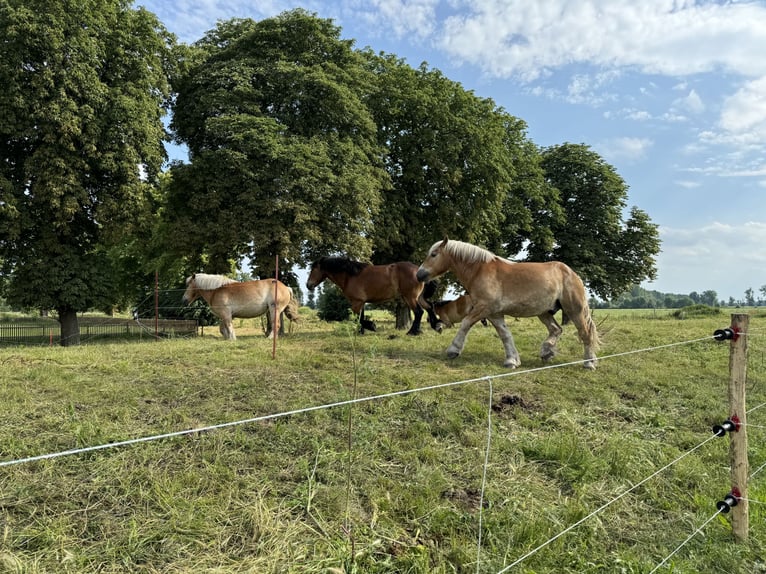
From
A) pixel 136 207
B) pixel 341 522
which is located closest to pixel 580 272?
pixel 136 207

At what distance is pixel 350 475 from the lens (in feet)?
12.2

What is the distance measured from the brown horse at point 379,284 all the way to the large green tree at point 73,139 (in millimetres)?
9133

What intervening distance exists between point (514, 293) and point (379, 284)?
430cm

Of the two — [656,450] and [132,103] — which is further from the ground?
[132,103]

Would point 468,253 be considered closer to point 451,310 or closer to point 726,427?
point 451,310

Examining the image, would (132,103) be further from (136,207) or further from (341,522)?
(341,522)

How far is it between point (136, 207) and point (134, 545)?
16.0 meters

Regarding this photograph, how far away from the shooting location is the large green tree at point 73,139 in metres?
14.3

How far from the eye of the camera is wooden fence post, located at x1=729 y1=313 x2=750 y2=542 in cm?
370

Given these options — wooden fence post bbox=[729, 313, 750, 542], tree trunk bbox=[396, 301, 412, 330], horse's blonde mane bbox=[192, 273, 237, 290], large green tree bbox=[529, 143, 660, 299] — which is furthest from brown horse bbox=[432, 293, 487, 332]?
large green tree bbox=[529, 143, 660, 299]

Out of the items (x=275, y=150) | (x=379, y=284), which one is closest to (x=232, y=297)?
(x=379, y=284)

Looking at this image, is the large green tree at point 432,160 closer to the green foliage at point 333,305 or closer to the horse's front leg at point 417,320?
the horse's front leg at point 417,320

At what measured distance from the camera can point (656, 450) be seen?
5031 millimetres

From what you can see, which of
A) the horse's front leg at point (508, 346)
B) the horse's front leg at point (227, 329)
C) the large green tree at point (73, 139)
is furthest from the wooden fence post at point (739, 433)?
the large green tree at point (73, 139)
